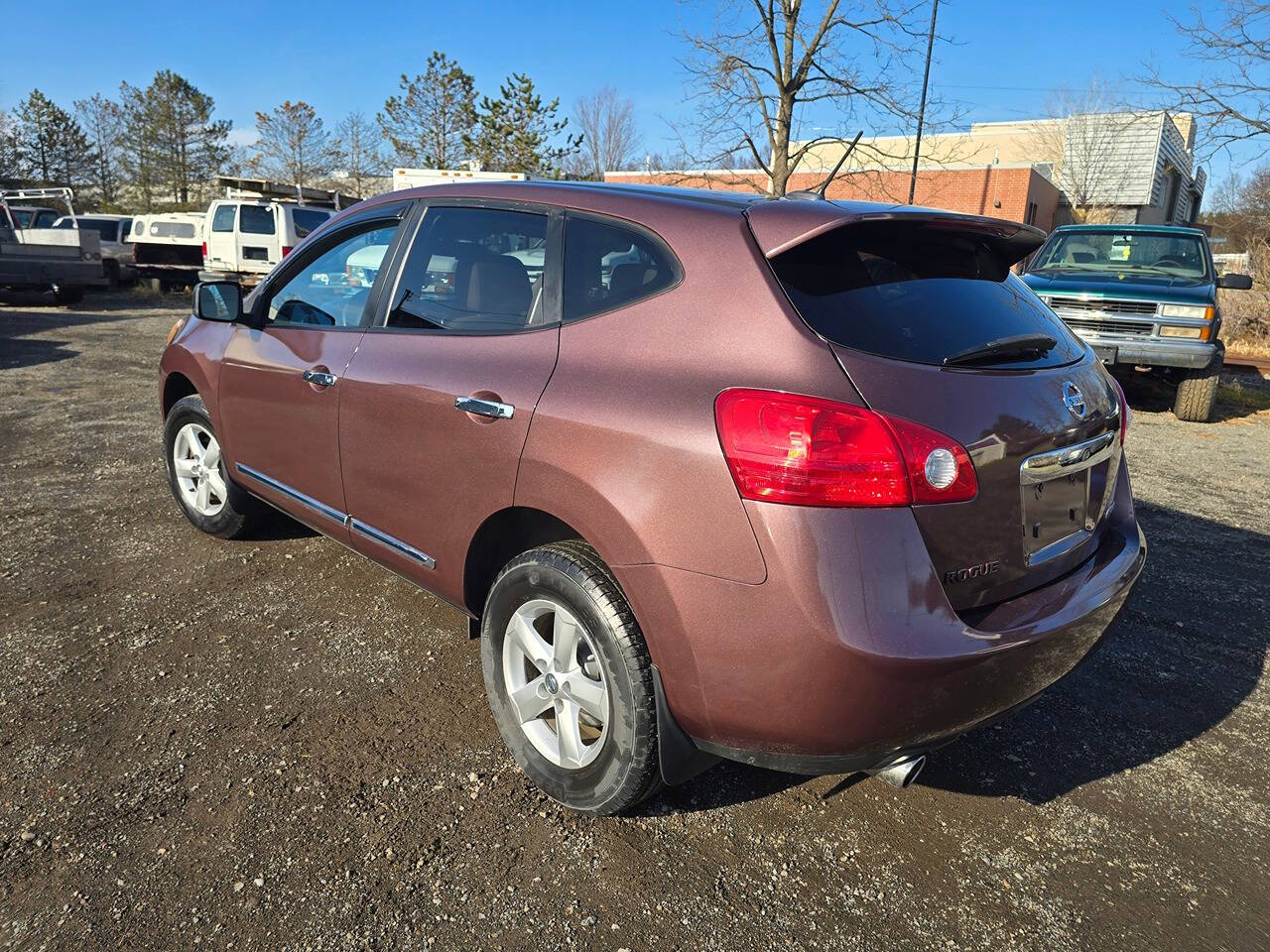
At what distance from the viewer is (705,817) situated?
255cm

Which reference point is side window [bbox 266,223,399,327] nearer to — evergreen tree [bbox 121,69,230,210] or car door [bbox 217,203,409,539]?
car door [bbox 217,203,409,539]

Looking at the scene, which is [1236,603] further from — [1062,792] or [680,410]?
[680,410]

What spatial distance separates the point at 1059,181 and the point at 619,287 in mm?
48055

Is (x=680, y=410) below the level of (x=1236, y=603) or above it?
above

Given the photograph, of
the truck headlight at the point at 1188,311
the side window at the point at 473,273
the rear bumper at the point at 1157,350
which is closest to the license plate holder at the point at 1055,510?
the side window at the point at 473,273

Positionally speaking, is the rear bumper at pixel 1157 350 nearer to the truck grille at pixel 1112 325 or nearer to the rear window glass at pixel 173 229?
the truck grille at pixel 1112 325

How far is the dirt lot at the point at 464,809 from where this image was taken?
2143 millimetres

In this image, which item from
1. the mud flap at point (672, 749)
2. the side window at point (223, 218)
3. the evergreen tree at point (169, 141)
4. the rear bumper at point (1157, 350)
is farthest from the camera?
the evergreen tree at point (169, 141)

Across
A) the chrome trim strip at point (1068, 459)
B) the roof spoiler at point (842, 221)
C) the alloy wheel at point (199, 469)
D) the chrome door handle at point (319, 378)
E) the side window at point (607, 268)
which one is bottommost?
the alloy wheel at point (199, 469)

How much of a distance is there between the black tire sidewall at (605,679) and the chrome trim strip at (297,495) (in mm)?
943

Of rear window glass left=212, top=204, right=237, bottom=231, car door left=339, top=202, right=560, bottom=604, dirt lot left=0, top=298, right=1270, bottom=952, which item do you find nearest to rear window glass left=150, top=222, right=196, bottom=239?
rear window glass left=212, top=204, right=237, bottom=231

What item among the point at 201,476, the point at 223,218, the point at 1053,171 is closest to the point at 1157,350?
the point at 201,476

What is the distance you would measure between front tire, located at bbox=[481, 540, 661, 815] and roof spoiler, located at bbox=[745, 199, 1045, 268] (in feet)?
3.18

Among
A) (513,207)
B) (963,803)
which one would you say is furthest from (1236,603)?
(513,207)
